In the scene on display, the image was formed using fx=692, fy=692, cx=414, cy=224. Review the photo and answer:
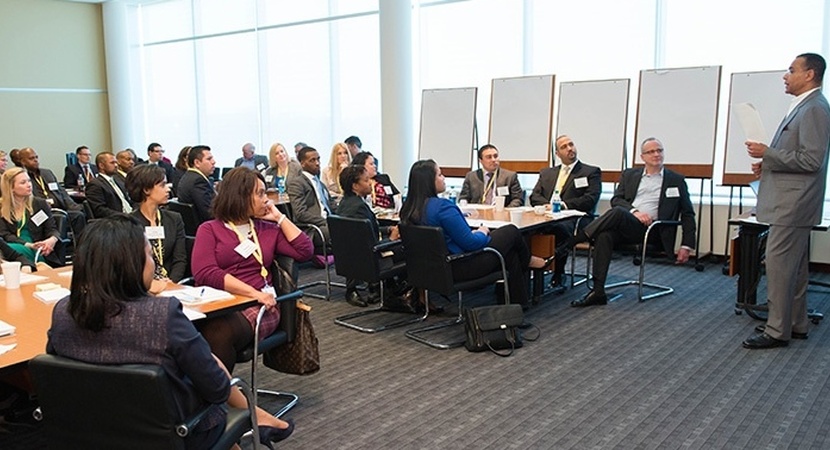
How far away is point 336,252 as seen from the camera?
16.2 feet

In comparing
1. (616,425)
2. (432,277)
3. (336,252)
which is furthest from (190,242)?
(616,425)

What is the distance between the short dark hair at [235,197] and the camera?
3338mm

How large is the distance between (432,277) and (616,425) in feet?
5.10

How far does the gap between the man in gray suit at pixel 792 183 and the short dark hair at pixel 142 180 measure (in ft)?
11.2

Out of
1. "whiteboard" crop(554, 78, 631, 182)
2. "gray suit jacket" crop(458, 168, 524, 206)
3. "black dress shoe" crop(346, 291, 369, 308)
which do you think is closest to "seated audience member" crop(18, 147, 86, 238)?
"black dress shoe" crop(346, 291, 369, 308)

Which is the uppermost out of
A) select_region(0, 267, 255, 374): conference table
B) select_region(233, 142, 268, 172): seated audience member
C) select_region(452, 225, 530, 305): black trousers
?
select_region(233, 142, 268, 172): seated audience member

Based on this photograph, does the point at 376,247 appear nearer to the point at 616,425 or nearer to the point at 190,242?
the point at 190,242

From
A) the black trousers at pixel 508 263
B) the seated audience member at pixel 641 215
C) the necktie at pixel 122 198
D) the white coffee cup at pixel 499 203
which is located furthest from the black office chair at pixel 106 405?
the necktie at pixel 122 198

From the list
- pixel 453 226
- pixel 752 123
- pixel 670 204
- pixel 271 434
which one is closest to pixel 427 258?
pixel 453 226

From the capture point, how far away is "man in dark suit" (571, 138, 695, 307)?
5516mm

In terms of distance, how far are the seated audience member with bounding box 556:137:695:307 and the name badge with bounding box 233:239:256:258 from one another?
2.99 meters

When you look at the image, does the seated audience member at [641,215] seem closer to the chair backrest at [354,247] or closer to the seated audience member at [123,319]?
the chair backrest at [354,247]

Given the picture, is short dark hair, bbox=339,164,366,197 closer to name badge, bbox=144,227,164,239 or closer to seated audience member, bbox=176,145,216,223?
seated audience member, bbox=176,145,216,223

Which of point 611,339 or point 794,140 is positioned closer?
point 794,140
